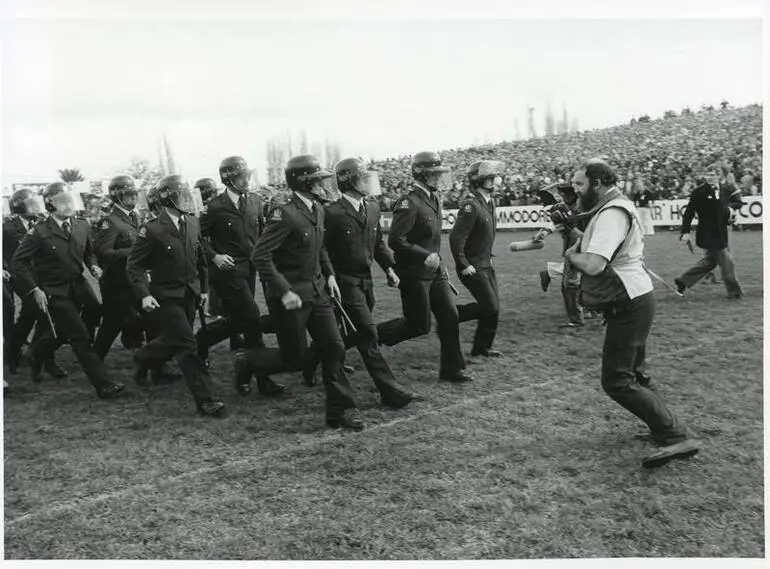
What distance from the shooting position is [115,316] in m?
8.39

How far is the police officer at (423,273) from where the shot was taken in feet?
23.9

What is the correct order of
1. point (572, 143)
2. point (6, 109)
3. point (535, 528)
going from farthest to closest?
1. point (572, 143)
2. point (6, 109)
3. point (535, 528)

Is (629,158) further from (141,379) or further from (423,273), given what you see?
(141,379)

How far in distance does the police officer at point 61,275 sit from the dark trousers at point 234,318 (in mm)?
946

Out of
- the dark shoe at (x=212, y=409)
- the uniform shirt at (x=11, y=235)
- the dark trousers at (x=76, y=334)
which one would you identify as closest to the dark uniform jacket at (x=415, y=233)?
the dark shoe at (x=212, y=409)

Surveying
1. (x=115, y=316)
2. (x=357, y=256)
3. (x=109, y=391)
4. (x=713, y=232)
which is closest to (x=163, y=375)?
(x=109, y=391)

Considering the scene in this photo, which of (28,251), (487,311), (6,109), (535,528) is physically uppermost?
(6,109)

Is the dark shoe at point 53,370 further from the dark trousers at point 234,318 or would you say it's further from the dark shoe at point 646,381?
the dark shoe at point 646,381

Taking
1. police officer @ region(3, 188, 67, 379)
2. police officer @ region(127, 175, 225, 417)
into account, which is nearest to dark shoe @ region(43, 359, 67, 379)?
police officer @ region(3, 188, 67, 379)

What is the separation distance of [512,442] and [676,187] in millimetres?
20833

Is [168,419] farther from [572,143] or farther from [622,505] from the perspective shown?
[572,143]

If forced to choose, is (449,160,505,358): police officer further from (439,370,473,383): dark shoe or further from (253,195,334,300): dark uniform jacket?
(253,195,334,300): dark uniform jacket

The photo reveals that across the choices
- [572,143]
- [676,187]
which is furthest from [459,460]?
[572,143]

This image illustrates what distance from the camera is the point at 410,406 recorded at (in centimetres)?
674
